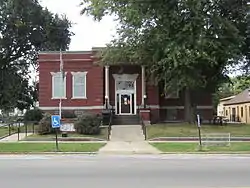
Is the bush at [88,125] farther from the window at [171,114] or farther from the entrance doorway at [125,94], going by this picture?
the window at [171,114]

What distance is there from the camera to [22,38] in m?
56.9

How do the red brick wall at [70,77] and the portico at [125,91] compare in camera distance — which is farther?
the portico at [125,91]

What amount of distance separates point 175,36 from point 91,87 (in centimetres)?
1083

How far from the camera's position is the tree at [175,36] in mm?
37969

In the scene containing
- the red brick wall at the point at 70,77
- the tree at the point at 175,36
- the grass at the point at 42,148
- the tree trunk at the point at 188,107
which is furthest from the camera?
the red brick wall at the point at 70,77

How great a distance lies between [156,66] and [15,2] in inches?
826

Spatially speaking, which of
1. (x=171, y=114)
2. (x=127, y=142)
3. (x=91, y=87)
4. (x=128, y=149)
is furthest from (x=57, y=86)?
(x=128, y=149)

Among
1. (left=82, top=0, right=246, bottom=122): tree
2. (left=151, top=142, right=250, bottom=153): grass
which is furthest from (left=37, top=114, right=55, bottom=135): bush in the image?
(left=151, top=142, right=250, bottom=153): grass

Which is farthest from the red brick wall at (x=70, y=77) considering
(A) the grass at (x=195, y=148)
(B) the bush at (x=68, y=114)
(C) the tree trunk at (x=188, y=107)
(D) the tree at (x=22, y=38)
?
(A) the grass at (x=195, y=148)

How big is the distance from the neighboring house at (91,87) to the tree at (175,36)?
407 centimetres

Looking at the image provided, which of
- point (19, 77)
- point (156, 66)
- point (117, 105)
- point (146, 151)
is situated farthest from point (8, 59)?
point (146, 151)

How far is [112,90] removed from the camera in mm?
46688

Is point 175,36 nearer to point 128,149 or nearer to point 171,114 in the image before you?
point 171,114

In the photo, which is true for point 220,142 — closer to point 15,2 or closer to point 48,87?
point 48,87
